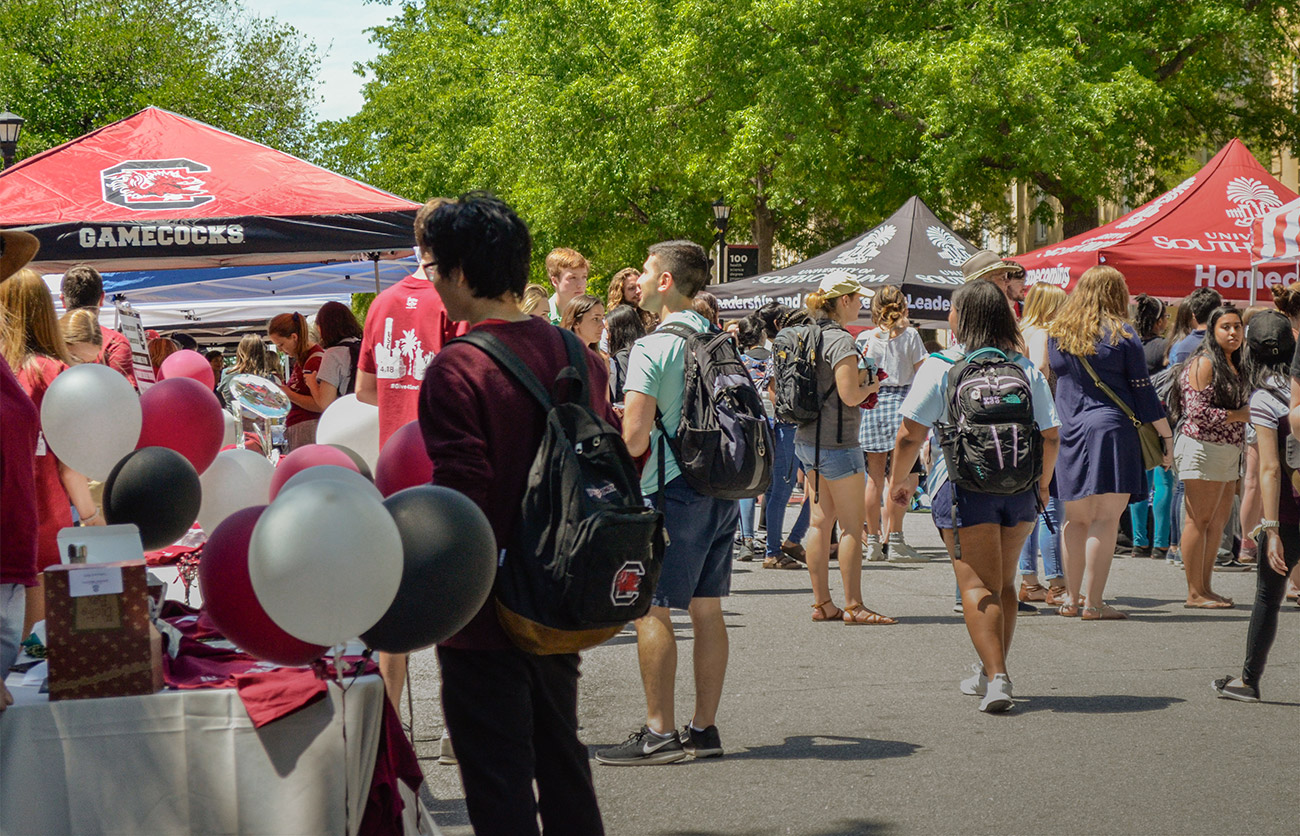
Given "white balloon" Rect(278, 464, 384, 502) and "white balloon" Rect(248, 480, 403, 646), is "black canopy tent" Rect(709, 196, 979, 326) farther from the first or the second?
"white balloon" Rect(248, 480, 403, 646)

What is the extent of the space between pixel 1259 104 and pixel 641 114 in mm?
11774

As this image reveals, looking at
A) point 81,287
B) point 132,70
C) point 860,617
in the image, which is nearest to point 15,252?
point 81,287

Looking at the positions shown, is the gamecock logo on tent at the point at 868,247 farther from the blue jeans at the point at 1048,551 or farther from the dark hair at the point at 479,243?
the dark hair at the point at 479,243

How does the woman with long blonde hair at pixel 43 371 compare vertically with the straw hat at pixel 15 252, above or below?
below

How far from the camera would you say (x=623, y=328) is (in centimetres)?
828

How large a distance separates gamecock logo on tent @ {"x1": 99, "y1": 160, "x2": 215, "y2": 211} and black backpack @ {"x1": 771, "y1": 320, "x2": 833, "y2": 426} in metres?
3.78

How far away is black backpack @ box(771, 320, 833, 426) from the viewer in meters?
8.72

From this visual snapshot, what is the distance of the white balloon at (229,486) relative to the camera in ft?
14.4

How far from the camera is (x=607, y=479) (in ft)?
10.6

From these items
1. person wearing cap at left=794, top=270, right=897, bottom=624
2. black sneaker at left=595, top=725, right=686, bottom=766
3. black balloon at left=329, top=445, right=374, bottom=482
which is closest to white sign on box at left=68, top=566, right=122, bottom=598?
black balloon at left=329, top=445, right=374, bottom=482

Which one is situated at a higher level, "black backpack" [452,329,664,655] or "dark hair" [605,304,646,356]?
"dark hair" [605,304,646,356]

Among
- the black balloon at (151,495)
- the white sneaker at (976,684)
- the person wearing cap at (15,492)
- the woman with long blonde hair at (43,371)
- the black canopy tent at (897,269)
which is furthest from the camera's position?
the black canopy tent at (897,269)

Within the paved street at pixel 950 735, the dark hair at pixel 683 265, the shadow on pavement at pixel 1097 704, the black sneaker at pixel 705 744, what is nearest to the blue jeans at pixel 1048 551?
the paved street at pixel 950 735

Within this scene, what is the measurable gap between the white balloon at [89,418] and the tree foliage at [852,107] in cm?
1806
